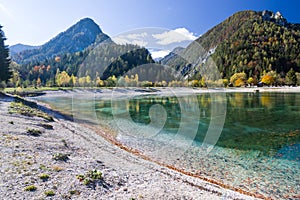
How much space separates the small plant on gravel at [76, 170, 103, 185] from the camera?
312 inches

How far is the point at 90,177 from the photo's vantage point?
8.28 meters

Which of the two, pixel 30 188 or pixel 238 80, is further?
pixel 238 80

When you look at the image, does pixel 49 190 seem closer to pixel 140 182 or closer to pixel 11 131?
pixel 140 182

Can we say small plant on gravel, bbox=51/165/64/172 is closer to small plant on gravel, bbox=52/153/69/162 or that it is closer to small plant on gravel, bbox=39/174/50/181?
small plant on gravel, bbox=39/174/50/181

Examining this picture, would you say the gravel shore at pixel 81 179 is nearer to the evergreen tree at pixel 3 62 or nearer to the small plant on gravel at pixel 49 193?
the small plant on gravel at pixel 49 193

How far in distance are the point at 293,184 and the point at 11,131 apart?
55.9ft

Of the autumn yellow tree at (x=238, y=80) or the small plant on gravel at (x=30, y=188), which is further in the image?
the autumn yellow tree at (x=238, y=80)

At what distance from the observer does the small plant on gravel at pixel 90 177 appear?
7.92 meters

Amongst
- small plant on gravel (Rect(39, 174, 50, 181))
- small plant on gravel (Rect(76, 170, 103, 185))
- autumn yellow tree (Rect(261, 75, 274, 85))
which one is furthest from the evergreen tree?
autumn yellow tree (Rect(261, 75, 274, 85))

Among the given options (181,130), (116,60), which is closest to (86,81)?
(116,60)

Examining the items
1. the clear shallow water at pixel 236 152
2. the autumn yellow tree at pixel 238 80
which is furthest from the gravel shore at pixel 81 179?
the autumn yellow tree at pixel 238 80

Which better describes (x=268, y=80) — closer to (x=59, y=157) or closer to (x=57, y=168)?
(x=59, y=157)

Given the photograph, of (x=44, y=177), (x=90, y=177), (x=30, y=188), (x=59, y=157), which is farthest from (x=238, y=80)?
(x=30, y=188)

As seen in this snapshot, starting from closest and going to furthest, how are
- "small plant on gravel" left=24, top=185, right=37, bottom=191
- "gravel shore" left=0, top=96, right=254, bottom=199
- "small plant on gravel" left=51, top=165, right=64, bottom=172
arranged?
"small plant on gravel" left=24, top=185, right=37, bottom=191 → "gravel shore" left=0, top=96, right=254, bottom=199 → "small plant on gravel" left=51, top=165, right=64, bottom=172
